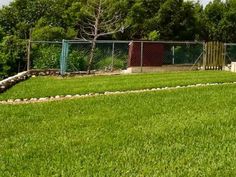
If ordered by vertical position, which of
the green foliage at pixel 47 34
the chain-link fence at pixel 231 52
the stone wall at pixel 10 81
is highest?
the green foliage at pixel 47 34

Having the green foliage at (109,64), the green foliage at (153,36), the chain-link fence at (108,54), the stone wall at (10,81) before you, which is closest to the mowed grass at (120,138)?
the stone wall at (10,81)

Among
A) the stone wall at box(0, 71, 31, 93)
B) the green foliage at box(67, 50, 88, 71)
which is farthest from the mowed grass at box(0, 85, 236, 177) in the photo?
the green foliage at box(67, 50, 88, 71)

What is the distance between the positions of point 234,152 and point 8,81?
35.3 feet

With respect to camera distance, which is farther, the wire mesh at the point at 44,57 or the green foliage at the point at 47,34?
the green foliage at the point at 47,34

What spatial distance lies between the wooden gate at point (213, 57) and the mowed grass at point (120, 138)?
641 inches

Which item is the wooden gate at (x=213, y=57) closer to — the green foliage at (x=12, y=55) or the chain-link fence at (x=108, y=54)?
the chain-link fence at (x=108, y=54)

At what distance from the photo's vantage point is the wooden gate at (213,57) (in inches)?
1120

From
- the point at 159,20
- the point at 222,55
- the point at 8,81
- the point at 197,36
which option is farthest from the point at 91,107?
the point at 197,36

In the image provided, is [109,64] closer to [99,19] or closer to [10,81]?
[99,19]

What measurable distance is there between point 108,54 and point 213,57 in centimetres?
591

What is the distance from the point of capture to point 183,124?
904 centimetres

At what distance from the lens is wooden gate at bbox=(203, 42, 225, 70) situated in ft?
93.3

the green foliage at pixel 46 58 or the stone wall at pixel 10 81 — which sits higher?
the green foliage at pixel 46 58

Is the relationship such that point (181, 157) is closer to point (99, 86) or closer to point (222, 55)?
point (99, 86)
